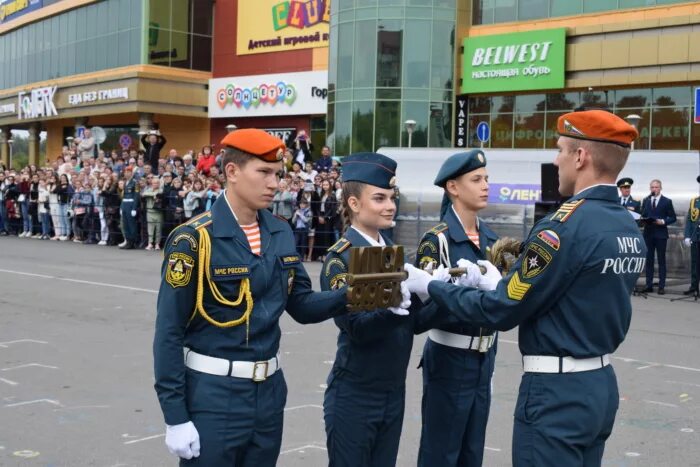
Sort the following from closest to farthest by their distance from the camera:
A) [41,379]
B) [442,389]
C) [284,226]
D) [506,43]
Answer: [284,226] → [442,389] → [41,379] → [506,43]

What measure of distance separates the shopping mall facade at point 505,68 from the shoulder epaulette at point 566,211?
26.9m

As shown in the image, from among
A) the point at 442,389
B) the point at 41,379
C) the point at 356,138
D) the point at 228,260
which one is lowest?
the point at 41,379

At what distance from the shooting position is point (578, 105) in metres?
32.6

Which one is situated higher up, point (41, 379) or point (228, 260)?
point (228, 260)

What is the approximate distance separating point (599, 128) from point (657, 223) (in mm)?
13402

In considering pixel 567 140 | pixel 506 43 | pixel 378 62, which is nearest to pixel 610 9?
pixel 506 43

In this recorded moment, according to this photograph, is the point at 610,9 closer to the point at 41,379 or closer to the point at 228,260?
the point at 41,379

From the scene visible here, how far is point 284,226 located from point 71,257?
17.4m

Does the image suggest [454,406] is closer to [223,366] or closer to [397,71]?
[223,366]

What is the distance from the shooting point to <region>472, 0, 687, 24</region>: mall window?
30295mm

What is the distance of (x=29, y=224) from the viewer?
92.4 feet

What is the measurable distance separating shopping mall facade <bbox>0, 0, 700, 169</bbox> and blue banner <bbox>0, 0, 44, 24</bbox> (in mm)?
3539

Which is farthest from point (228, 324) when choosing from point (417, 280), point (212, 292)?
point (417, 280)

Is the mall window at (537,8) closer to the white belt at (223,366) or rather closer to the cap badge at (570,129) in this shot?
the cap badge at (570,129)
